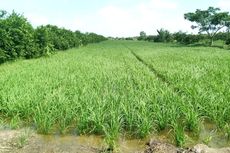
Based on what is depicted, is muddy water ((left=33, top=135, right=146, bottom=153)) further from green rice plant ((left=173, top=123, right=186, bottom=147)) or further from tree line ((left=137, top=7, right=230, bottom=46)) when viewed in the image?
tree line ((left=137, top=7, right=230, bottom=46))

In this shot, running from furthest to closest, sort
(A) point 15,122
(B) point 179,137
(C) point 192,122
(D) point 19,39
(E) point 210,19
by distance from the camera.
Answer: (E) point 210,19
(D) point 19,39
(A) point 15,122
(C) point 192,122
(B) point 179,137

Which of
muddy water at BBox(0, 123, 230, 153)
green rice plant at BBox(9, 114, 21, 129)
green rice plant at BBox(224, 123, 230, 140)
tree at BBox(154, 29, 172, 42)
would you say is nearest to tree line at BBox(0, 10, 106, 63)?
green rice plant at BBox(9, 114, 21, 129)

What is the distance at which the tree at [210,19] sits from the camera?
57.7 metres

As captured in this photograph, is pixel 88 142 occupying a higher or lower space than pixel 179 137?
lower

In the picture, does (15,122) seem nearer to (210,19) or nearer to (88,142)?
(88,142)

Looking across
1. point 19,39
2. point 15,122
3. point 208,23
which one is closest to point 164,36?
point 208,23

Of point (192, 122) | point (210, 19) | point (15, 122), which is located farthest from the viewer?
point (210, 19)

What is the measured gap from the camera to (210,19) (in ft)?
196

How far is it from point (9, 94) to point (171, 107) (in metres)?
3.70

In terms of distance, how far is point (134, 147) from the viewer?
625 cm

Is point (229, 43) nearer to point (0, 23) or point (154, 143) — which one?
point (0, 23)

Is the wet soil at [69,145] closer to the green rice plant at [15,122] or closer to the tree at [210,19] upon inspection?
the green rice plant at [15,122]

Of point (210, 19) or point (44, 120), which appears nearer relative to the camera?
point (44, 120)

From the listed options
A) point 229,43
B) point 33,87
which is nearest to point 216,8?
point 229,43
